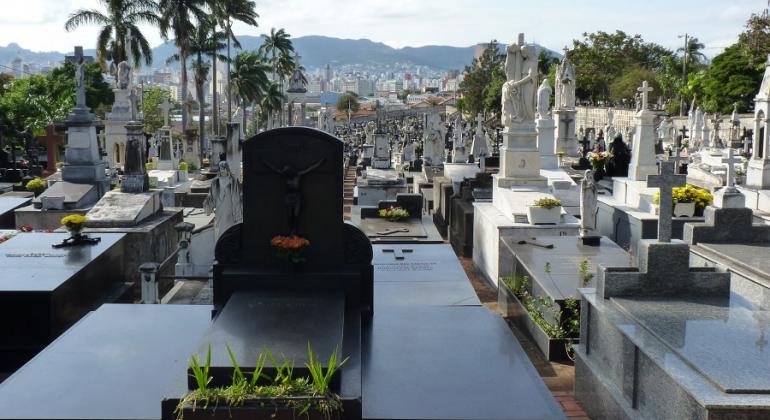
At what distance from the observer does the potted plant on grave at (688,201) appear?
12.1m

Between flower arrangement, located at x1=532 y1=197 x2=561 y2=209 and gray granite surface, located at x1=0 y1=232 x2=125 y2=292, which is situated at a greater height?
flower arrangement, located at x1=532 y1=197 x2=561 y2=209

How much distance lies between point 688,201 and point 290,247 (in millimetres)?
7674

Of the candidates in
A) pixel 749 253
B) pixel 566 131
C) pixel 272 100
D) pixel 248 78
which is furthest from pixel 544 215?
pixel 272 100

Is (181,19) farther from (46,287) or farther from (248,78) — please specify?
(46,287)

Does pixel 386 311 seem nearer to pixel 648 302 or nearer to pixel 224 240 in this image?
pixel 224 240

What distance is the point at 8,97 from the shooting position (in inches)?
1619

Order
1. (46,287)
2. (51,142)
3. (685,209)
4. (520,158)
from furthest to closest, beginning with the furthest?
(51,142) < (520,158) < (685,209) < (46,287)

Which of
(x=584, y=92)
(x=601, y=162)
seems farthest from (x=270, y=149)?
(x=584, y=92)

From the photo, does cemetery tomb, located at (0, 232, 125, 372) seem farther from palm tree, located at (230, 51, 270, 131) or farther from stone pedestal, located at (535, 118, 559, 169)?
palm tree, located at (230, 51, 270, 131)

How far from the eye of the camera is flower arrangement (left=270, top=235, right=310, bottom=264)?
265 inches

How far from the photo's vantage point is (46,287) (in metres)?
7.84

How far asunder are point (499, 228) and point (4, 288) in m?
6.97

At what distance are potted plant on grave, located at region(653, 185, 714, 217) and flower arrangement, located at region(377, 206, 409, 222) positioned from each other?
401 cm

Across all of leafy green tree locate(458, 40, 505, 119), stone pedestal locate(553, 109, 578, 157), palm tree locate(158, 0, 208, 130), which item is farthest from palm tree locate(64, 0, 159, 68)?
leafy green tree locate(458, 40, 505, 119)
